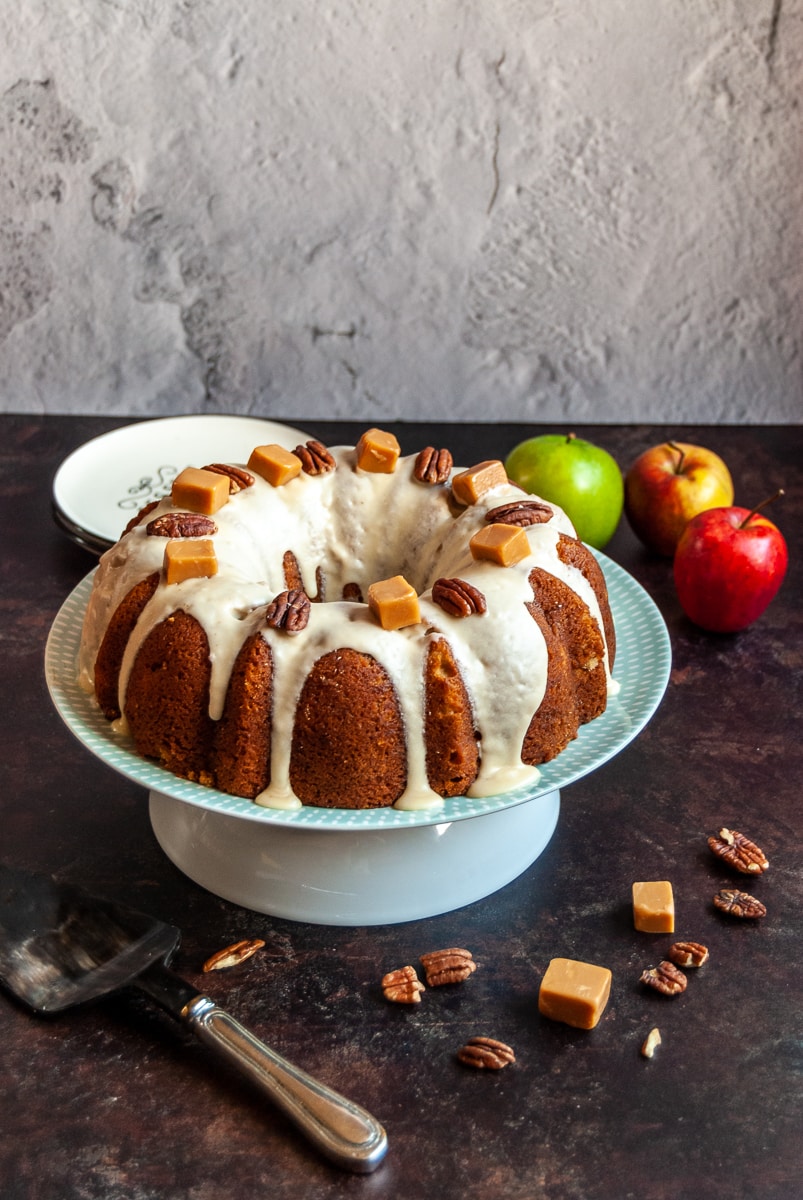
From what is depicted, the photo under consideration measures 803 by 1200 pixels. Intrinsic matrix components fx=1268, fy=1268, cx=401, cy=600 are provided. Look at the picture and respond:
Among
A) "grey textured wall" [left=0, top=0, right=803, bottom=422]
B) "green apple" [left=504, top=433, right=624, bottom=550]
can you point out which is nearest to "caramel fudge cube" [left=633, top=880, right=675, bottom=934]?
"green apple" [left=504, top=433, right=624, bottom=550]

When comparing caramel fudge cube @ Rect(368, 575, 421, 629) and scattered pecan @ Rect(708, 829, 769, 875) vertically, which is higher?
caramel fudge cube @ Rect(368, 575, 421, 629)

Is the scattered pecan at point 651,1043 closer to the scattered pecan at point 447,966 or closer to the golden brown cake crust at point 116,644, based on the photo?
the scattered pecan at point 447,966

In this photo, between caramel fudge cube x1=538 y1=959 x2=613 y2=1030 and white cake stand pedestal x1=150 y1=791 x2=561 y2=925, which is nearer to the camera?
caramel fudge cube x1=538 y1=959 x2=613 y2=1030

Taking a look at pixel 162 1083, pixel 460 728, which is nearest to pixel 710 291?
pixel 460 728

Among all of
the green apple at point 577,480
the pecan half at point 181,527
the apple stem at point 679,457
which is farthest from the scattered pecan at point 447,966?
the apple stem at point 679,457

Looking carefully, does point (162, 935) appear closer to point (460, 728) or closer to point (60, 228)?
point (460, 728)

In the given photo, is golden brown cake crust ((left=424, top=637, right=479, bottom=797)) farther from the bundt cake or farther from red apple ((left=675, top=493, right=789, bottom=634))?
red apple ((left=675, top=493, right=789, bottom=634))

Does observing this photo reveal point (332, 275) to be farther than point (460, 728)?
Yes

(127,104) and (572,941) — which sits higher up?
(127,104)
